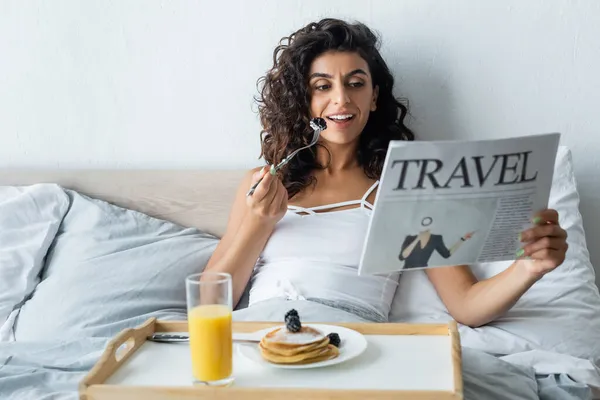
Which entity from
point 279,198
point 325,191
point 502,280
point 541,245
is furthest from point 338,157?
point 541,245

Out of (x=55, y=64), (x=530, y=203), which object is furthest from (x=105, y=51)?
(x=530, y=203)

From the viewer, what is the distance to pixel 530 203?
114cm

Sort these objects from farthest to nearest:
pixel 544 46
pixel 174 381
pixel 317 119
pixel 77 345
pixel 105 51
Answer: pixel 105 51
pixel 544 46
pixel 317 119
pixel 77 345
pixel 174 381

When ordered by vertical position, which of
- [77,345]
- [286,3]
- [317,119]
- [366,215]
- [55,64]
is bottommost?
[77,345]

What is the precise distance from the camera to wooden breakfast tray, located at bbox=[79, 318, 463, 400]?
962mm

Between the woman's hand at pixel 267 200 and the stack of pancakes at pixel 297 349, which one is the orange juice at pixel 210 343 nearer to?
the stack of pancakes at pixel 297 349

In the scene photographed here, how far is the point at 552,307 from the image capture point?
5.25ft

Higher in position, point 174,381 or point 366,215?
point 366,215

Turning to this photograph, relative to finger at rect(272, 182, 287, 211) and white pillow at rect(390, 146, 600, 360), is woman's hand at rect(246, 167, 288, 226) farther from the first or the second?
white pillow at rect(390, 146, 600, 360)

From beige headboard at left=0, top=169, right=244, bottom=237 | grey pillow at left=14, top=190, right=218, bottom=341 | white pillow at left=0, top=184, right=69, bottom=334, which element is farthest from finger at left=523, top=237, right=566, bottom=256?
white pillow at left=0, top=184, right=69, bottom=334

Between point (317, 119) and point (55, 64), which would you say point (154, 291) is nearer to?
point (317, 119)

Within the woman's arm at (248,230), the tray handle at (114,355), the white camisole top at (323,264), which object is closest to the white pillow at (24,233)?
the woman's arm at (248,230)

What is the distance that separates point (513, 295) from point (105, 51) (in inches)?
46.5

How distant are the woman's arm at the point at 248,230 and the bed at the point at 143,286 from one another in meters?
0.11
